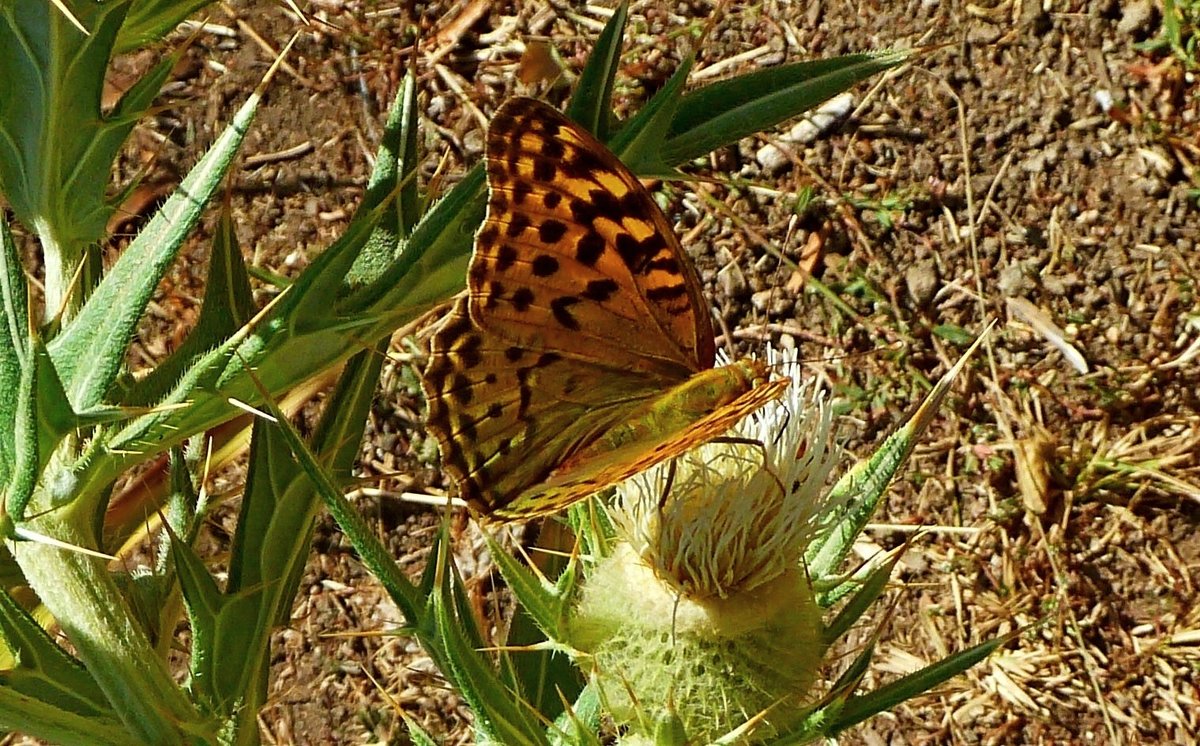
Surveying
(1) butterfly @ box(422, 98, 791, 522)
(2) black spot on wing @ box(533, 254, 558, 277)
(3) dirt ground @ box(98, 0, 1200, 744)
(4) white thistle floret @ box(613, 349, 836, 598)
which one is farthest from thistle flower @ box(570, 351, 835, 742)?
(3) dirt ground @ box(98, 0, 1200, 744)

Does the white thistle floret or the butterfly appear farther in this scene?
the white thistle floret

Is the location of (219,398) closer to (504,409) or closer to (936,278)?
(504,409)

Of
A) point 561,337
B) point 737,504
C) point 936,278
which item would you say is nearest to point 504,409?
point 561,337

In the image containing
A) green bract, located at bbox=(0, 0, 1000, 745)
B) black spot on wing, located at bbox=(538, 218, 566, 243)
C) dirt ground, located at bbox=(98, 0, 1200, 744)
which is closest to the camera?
green bract, located at bbox=(0, 0, 1000, 745)

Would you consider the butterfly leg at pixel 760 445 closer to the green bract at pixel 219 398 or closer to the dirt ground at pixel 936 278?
the green bract at pixel 219 398

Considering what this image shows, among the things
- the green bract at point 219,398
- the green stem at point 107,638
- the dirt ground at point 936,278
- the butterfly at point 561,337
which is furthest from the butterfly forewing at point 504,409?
the dirt ground at point 936,278

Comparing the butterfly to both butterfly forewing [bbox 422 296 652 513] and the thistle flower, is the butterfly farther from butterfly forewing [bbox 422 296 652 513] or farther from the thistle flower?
the thistle flower

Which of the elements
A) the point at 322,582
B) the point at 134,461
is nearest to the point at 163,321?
the point at 322,582

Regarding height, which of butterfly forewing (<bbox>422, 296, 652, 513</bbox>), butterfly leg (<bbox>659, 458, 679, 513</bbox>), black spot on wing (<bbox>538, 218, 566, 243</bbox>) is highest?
black spot on wing (<bbox>538, 218, 566, 243</bbox>)
